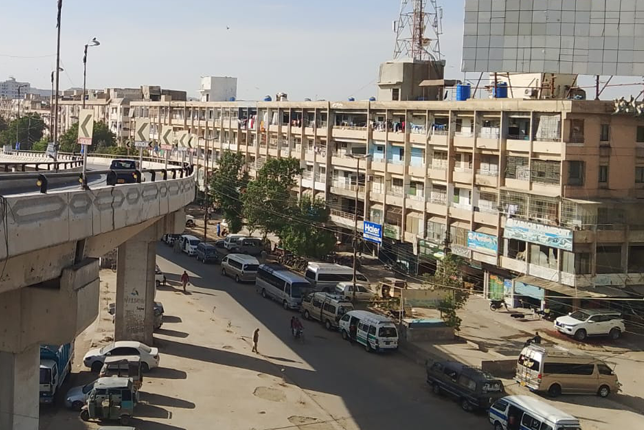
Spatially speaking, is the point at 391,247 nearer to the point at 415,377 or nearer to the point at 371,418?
the point at 415,377

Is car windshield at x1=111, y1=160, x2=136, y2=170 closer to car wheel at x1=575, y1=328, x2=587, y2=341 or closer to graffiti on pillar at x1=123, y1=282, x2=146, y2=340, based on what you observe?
graffiti on pillar at x1=123, y1=282, x2=146, y2=340

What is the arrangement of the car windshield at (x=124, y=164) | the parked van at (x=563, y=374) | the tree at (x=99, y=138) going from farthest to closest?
the tree at (x=99, y=138), the car windshield at (x=124, y=164), the parked van at (x=563, y=374)

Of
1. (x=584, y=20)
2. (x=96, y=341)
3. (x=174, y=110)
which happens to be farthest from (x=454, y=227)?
(x=174, y=110)

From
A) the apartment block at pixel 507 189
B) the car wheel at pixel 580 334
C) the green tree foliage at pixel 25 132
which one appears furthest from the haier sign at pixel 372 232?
the green tree foliage at pixel 25 132

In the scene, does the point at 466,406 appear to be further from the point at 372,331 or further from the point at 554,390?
the point at 372,331

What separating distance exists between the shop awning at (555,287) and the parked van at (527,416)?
12793 millimetres

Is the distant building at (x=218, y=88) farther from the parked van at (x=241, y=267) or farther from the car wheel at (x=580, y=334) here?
the car wheel at (x=580, y=334)

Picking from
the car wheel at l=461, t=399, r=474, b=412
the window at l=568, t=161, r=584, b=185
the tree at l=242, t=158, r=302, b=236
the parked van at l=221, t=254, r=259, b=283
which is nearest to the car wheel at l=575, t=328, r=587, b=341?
the window at l=568, t=161, r=584, b=185

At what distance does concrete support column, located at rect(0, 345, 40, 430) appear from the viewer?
13867 mm

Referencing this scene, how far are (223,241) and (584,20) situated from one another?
2656cm

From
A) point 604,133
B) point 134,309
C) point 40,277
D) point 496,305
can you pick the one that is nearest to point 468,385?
point 134,309

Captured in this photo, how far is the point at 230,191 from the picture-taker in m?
53.7

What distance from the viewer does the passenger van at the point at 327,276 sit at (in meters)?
37.9

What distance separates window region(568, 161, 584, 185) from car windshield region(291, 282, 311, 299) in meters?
12.1
